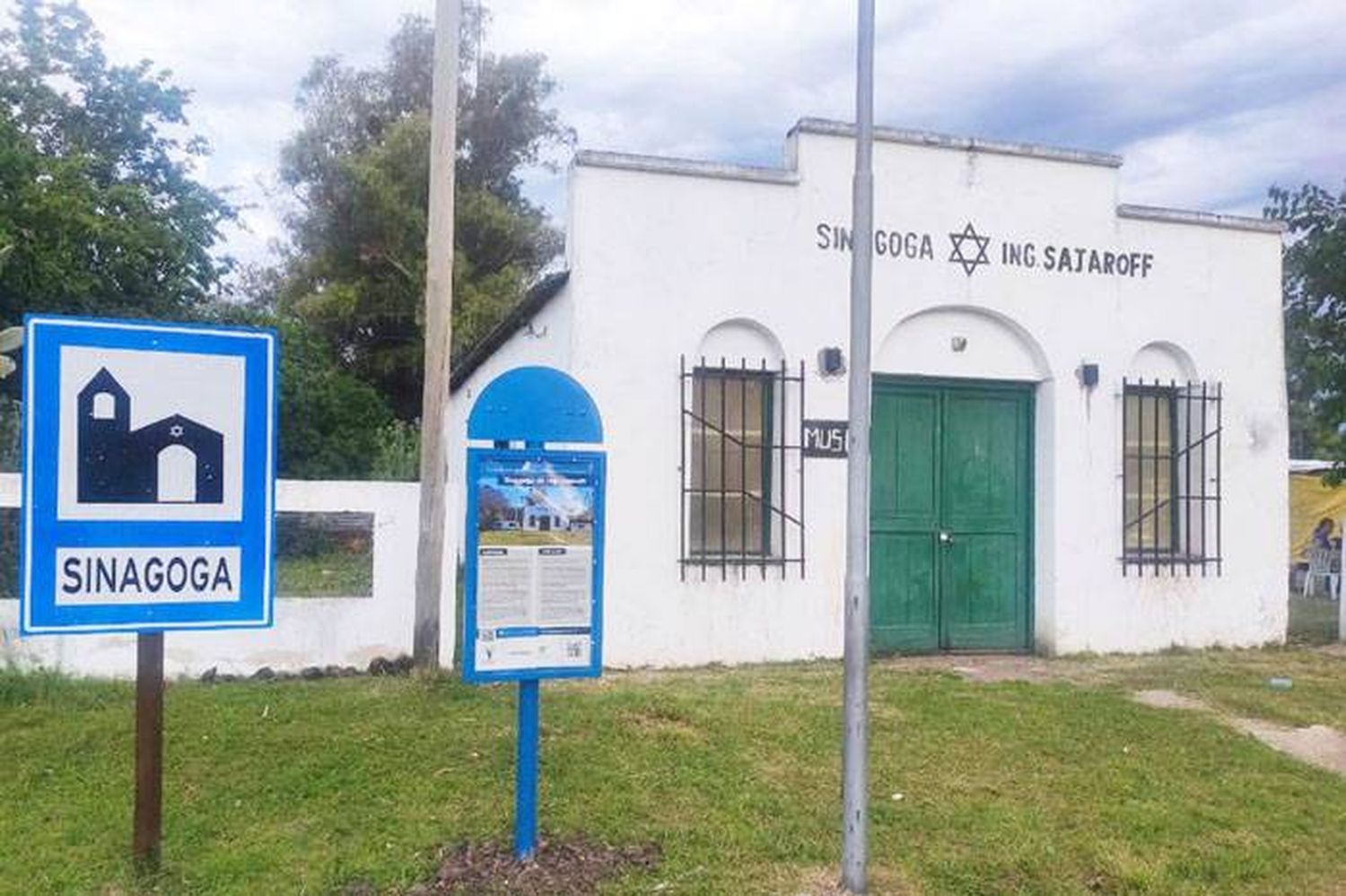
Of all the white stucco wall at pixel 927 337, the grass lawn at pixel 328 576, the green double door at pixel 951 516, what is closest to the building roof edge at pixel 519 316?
the white stucco wall at pixel 927 337

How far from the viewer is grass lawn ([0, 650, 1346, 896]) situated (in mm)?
5188

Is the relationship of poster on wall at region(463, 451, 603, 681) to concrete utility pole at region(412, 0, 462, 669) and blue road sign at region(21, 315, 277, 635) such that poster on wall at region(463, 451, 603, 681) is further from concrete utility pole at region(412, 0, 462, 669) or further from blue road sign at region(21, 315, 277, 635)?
concrete utility pole at region(412, 0, 462, 669)

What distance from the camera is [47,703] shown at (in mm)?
7312

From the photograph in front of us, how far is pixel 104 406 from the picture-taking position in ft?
15.3

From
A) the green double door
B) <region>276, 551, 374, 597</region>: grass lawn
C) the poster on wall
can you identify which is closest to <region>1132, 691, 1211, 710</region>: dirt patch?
the green double door

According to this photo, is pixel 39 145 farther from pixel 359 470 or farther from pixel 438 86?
pixel 438 86

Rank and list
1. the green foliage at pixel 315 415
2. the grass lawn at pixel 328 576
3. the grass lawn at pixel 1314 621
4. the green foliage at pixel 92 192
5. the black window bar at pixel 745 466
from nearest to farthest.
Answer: the grass lawn at pixel 328 576 → the black window bar at pixel 745 466 → the grass lawn at pixel 1314 621 → the green foliage at pixel 92 192 → the green foliage at pixel 315 415

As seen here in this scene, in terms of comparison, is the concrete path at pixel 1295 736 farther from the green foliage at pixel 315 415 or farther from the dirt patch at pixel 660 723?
the green foliage at pixel 315 415

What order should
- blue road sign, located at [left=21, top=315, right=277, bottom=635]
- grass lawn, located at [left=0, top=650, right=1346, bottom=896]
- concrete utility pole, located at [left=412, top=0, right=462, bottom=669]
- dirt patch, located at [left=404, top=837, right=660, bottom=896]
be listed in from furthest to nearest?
concrete utility pole, located at [left=412, top=0, right=462, bottom=669], grass lawn, located at [left=0, top=650, right=1346, bottom=896], dirt patch, located at [left=404, top=837, right=660, bottom=896], blue road sign, located at [left=21, top=315, right=277, bottom=635]

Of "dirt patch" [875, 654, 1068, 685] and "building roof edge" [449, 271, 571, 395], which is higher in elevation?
"building roof edge" [449, 271, 571, 395]

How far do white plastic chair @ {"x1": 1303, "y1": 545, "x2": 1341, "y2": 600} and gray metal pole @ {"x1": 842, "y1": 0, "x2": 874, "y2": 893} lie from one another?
14.5 m

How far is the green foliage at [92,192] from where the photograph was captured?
15.3 metres

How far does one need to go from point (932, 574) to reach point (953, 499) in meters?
0.63

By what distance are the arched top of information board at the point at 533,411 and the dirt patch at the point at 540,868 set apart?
1706 millimetres
